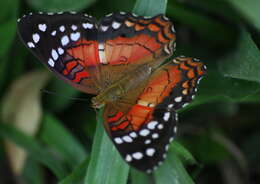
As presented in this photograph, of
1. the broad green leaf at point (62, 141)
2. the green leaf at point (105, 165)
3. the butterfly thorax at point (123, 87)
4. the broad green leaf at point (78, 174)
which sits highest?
the butterfly thorax at point (123, 87)

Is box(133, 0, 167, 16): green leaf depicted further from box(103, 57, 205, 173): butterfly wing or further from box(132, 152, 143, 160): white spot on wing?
box(132, 152, 143, 160): white spot on wing

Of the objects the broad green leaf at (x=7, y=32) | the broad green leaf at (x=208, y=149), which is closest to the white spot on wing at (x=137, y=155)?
the broad green leaf at (x=208, y=149)

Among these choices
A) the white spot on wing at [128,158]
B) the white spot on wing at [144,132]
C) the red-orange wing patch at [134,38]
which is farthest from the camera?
the red-orange wing patch at [134,38]

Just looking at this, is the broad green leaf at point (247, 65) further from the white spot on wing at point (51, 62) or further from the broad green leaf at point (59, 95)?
the broad green leaf at point (59, 95)

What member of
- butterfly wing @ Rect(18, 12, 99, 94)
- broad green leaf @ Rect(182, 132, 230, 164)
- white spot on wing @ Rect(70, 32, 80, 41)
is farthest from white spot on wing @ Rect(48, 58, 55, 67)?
broad green leaf @ Rect(182, 132, 230, 164)

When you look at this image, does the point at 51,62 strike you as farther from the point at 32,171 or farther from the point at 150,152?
the point at 32,171

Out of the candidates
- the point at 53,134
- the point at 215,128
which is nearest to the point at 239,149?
the point at 215,128

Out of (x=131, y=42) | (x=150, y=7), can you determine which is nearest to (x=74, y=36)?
(x=131, y=42)
